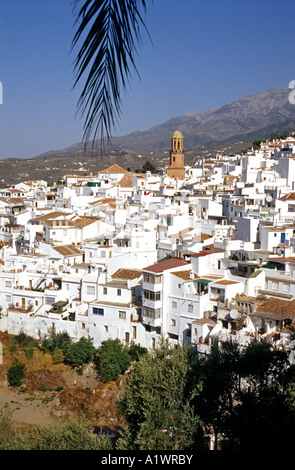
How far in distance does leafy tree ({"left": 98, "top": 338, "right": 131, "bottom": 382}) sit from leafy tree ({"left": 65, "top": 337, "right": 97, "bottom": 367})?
68 cm

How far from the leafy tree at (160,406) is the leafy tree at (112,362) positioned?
396cm

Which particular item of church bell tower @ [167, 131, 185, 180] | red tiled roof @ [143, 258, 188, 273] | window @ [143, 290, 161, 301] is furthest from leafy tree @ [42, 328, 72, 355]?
church bell tower @ [167, 131, 185, 180]

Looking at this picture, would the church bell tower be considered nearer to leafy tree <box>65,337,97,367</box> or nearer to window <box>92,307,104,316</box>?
window <box>92,307,104,316</box>

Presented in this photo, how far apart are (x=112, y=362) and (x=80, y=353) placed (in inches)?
52.8

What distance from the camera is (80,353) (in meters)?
14.9

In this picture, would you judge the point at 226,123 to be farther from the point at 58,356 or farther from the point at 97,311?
the point at 58,356

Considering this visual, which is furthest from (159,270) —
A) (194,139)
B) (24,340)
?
(194,139)

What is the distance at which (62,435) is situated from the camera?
25.7ft

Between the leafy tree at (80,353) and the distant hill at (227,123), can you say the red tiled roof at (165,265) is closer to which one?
the leafy tree at (80,353)

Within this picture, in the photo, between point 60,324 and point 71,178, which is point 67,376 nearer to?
point 60,324

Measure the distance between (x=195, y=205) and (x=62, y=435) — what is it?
18.2 m

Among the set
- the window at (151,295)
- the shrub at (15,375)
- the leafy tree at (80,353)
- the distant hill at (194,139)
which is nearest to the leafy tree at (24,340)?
the shrub at (15,375)

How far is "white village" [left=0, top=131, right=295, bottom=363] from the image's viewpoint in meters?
13.7

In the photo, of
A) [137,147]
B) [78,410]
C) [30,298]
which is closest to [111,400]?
[78,410]
